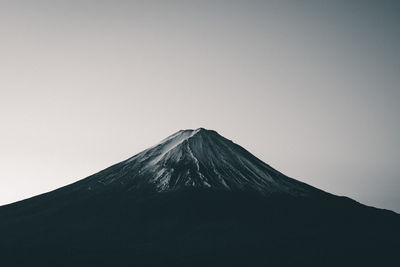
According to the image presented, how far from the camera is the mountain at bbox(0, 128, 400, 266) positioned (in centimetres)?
8925

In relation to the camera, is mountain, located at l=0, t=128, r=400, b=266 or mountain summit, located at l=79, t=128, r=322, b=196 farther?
mountain summit, located at l=79, t=128, r=322, b=196

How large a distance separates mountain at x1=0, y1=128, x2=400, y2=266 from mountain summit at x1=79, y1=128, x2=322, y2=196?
282 mm

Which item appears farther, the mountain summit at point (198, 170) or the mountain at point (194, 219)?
the mountain summit at point (198, 170)

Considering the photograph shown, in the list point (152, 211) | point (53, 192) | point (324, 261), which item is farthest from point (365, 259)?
point (53, 192)

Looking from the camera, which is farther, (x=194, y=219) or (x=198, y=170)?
(x=198, y=170)

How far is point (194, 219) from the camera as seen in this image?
4227 inches

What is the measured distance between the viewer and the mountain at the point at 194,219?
89250 mm

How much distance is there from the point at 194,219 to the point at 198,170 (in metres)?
18.2

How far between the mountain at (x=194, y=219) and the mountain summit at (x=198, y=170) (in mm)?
282

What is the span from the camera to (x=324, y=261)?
9044cm

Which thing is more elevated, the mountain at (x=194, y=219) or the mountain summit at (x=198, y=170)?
the mountain summit at (x=198, y=170)

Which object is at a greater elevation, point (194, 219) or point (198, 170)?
point (198, 170)

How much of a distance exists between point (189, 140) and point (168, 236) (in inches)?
1607

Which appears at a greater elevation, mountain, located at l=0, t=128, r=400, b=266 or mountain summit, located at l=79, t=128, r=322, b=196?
mountain summit, located at l=79, t=128, r=322, b=196
